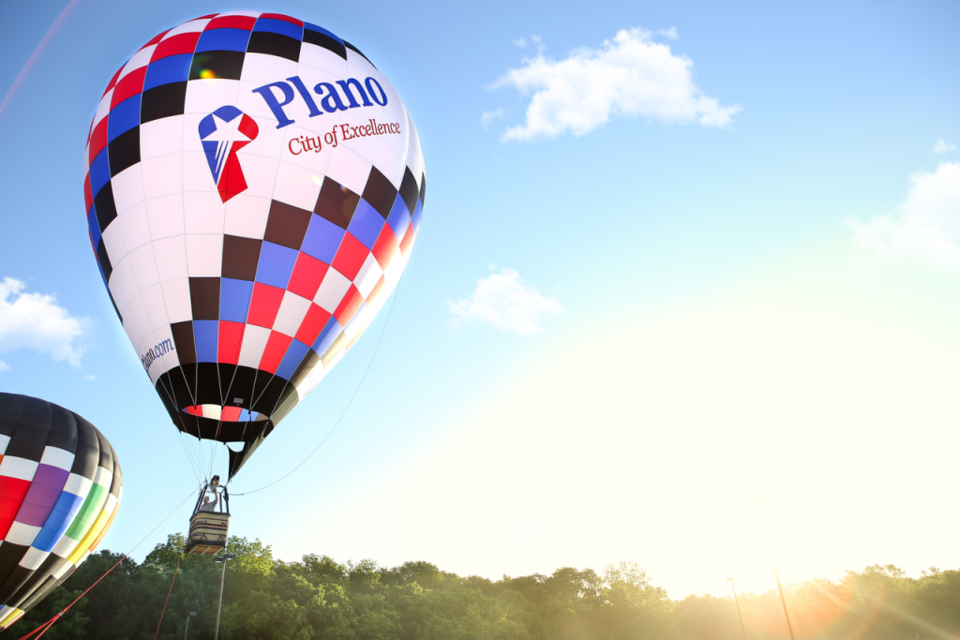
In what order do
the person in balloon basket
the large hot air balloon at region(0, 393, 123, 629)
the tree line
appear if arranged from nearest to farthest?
the person in balloon basket < the large hot air balloon at region(0, 393, 123, 629) < the tree line

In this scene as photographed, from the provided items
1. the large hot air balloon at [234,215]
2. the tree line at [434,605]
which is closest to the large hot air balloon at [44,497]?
the large hot air balloon at [234,215]

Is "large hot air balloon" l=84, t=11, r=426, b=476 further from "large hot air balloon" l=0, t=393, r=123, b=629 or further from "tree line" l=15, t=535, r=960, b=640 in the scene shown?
"tree line" l=15, t=535, r=960, b=640

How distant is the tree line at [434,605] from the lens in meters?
31.9

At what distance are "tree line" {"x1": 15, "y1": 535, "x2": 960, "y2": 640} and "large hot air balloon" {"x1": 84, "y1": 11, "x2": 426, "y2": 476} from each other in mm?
19700

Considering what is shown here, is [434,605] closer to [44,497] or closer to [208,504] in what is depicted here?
[44,497]

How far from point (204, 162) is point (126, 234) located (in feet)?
6.51

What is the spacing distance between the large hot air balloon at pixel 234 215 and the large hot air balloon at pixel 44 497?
6553mm

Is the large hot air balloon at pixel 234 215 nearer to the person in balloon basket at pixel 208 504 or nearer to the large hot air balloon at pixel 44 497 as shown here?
the person in balloon basket at pixel 208 504

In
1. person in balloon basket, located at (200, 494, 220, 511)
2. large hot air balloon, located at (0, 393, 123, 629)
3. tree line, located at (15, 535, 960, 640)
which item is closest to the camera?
person in balloon basket, located at (200, 494, 220, 511)

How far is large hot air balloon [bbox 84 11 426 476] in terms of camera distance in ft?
30.6

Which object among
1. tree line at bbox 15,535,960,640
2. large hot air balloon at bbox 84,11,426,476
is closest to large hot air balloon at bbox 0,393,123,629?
large hot air balloon at bbox 84,11,426,476

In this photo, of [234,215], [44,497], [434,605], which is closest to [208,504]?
[234,215]

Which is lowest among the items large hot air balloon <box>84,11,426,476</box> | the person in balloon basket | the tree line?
the tree line

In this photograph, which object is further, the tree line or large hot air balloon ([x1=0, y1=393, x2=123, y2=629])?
the tree line
